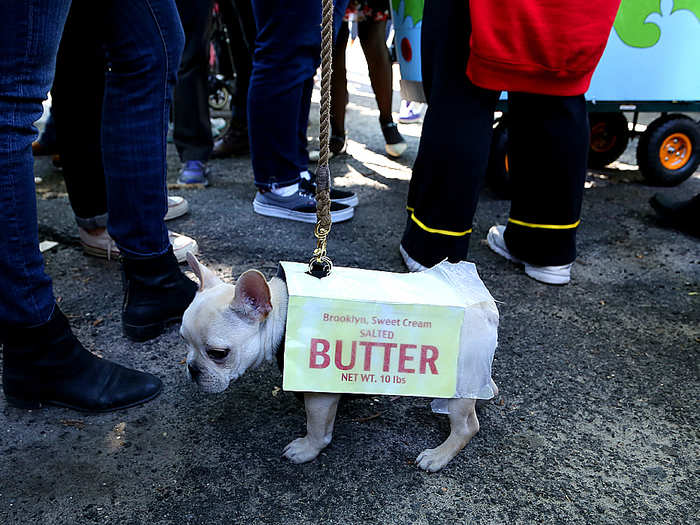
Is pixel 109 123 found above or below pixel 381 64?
above

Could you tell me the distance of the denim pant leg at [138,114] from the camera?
1.85m

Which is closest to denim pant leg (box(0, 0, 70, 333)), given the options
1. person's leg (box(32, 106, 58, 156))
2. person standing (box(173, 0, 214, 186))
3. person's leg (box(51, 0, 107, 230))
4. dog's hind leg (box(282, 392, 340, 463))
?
dog's hind leg (box(282, 392, 340, 463))

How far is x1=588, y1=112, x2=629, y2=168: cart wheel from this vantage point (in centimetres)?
393

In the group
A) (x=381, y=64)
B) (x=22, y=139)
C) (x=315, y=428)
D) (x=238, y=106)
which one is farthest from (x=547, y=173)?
(x=238, y=106)

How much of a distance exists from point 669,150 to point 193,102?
9.79ft

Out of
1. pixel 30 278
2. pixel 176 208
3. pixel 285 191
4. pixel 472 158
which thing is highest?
pixel 472 158

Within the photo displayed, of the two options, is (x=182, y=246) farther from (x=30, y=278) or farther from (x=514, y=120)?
(x=514, y=120)

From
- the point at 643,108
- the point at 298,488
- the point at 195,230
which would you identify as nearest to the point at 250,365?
the point at 298,488

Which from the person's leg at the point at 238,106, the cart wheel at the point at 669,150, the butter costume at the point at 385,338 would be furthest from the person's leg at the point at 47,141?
the cart wheel at the point at 669,150

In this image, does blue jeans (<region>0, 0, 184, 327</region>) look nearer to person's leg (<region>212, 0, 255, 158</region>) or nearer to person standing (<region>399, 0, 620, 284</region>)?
person standing (<region>399, 0, 620, 284</region>)

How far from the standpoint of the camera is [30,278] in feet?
5.14

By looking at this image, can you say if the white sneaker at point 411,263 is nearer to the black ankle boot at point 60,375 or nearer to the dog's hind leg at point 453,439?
the dog's hind leg at point 453,439

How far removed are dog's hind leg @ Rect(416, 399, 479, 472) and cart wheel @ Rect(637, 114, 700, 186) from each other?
280 cm

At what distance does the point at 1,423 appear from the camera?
1.74 m
